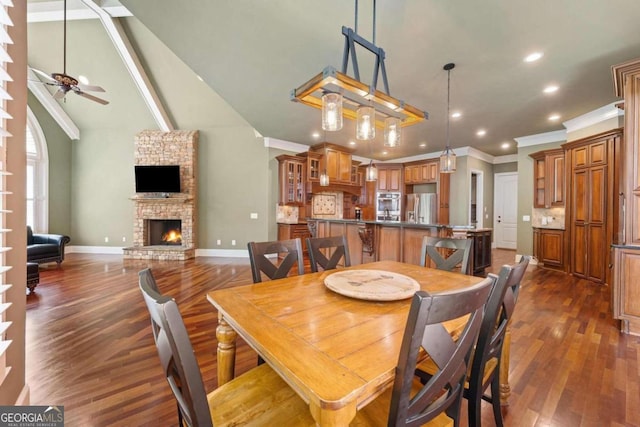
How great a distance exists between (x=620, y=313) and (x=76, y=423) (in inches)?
176

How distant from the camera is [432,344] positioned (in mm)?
762

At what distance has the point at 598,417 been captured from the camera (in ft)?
4.90

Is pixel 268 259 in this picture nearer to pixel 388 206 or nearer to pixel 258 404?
pixel 258 404

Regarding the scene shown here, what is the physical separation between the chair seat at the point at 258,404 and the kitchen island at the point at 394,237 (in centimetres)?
298

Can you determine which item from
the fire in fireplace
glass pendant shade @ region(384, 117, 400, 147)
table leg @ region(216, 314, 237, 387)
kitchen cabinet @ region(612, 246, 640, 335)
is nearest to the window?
the fire in fireplace

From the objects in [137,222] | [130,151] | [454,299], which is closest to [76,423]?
[454,299]

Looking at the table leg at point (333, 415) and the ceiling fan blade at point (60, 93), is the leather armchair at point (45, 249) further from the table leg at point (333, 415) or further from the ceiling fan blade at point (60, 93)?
the table leg at point (333, 415)

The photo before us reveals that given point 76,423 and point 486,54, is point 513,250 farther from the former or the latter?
point 76,423

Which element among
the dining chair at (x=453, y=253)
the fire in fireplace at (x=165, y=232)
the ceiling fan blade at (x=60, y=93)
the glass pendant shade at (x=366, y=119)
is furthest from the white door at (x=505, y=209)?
the ceiling fan blade at (x=60, y=93)

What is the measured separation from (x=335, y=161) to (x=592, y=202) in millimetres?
4784

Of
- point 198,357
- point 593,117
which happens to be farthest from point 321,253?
point 593,117

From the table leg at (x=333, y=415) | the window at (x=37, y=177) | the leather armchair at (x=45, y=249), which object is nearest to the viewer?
the table leg at (x=333, y=415)

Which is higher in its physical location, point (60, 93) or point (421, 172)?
point (60, 93)

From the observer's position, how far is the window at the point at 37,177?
19.3ft
